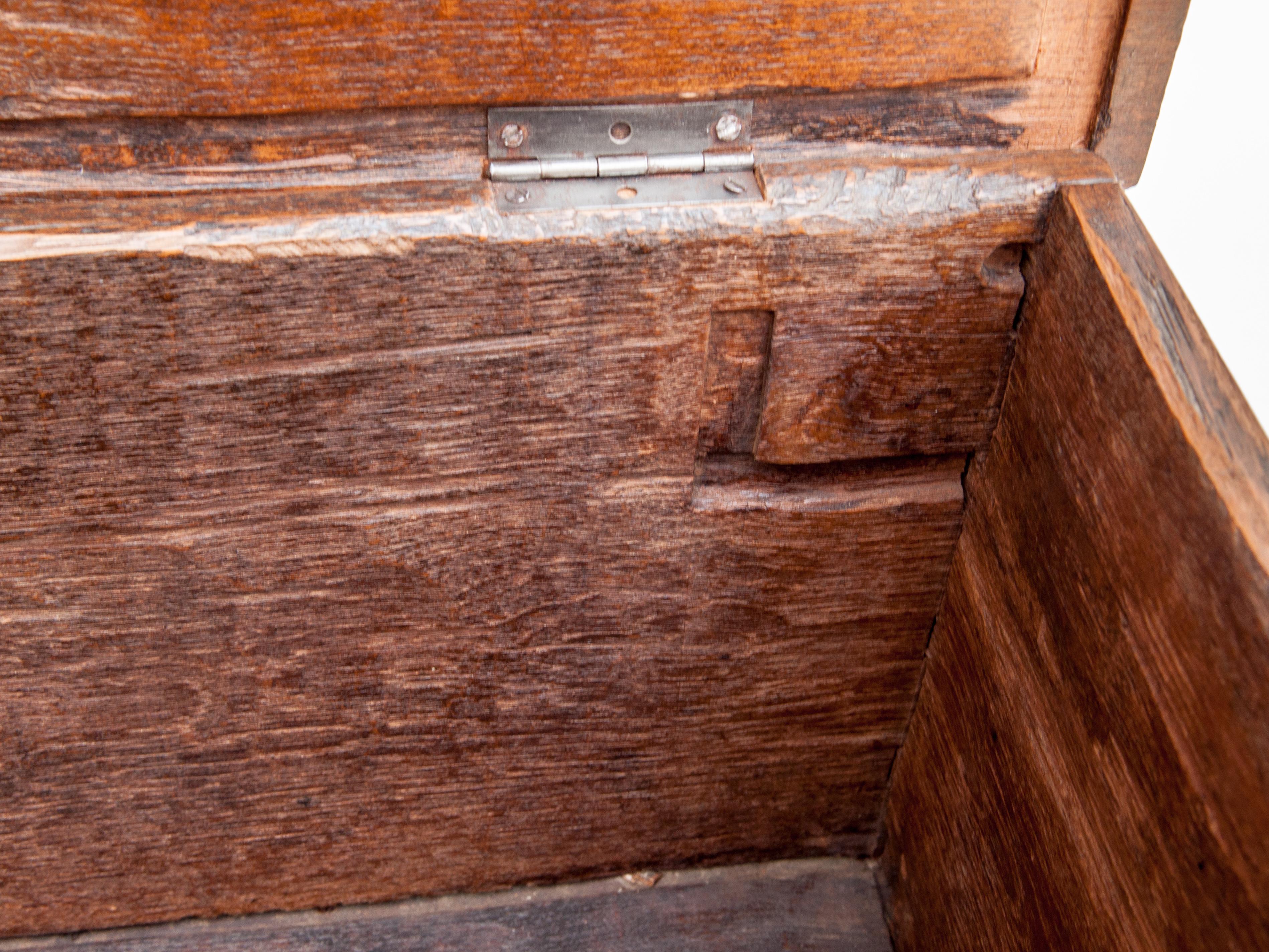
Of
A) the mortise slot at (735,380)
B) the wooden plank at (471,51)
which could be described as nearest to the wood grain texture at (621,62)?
the wooden plank at (471,51)

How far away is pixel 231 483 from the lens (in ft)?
2.61

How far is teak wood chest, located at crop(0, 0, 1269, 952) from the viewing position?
0.66 m

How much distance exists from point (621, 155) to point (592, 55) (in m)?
0.07

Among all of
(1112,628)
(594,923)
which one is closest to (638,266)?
(1112,628)

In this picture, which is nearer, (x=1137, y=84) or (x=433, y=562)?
(x=1137, y=84)

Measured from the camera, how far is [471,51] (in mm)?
672

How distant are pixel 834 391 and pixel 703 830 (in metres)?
0.55

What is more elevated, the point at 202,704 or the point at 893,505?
the point at 893,505

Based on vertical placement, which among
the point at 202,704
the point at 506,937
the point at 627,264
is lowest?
the point at 506,937

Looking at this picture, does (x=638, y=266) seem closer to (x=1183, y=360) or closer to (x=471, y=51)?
(x=471, y=51)

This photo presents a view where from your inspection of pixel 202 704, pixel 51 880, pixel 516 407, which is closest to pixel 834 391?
pixel 516 407

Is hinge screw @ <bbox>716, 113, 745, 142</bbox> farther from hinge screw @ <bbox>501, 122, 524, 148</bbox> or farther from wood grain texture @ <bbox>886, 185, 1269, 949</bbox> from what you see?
wood grain texture @ <bbox>886, 185, 1269, 949</bbox>

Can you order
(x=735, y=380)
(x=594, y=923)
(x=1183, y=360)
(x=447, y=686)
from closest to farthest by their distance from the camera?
(x=1183, y=360) → (x=735, y=380) → (x=447, y=686) → (x=594, y=923)

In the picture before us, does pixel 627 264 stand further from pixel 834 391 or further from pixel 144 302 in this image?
pixel 144 302
